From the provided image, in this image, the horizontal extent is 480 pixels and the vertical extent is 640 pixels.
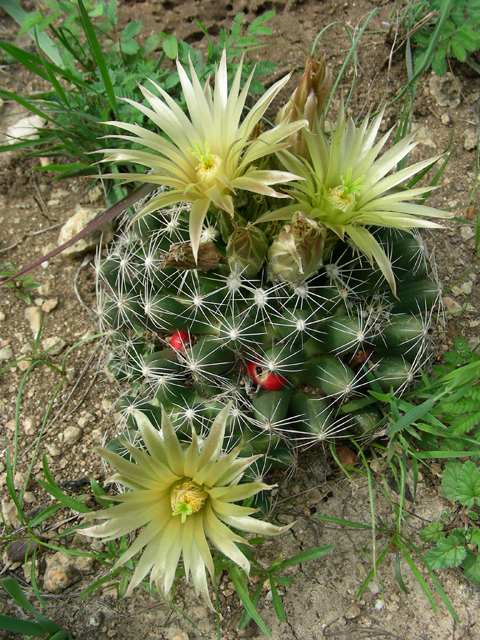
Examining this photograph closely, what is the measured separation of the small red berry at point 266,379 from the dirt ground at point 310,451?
0.47 m

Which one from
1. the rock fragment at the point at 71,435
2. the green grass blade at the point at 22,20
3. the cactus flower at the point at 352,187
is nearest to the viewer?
the cactus flower at the point at 352,187

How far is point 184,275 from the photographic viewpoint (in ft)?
5.27

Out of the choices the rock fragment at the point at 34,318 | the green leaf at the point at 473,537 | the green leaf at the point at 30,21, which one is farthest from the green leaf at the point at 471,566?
the green leaf at the point at 30,21

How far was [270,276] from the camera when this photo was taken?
1542mm

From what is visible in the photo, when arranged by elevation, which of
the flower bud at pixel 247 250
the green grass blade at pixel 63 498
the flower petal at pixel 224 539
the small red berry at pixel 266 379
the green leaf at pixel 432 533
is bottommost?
the green leaf at pixel 432 533

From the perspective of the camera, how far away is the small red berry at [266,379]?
160 cm

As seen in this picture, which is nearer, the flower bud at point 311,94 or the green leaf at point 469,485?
the flower bud at point 311,94

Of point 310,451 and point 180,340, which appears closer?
point 180,340

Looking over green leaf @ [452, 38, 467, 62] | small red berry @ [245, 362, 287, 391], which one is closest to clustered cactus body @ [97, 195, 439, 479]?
small red berry @ [245, 362, 287, 391]

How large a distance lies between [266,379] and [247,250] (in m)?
0.42

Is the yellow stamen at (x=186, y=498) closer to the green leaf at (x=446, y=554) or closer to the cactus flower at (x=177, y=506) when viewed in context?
the cactus flower at (x=177, y=506)

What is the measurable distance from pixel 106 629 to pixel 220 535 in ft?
2.53

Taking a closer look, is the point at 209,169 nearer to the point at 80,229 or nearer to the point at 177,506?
the point at 177,506

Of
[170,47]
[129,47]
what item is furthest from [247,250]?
[129,47]
